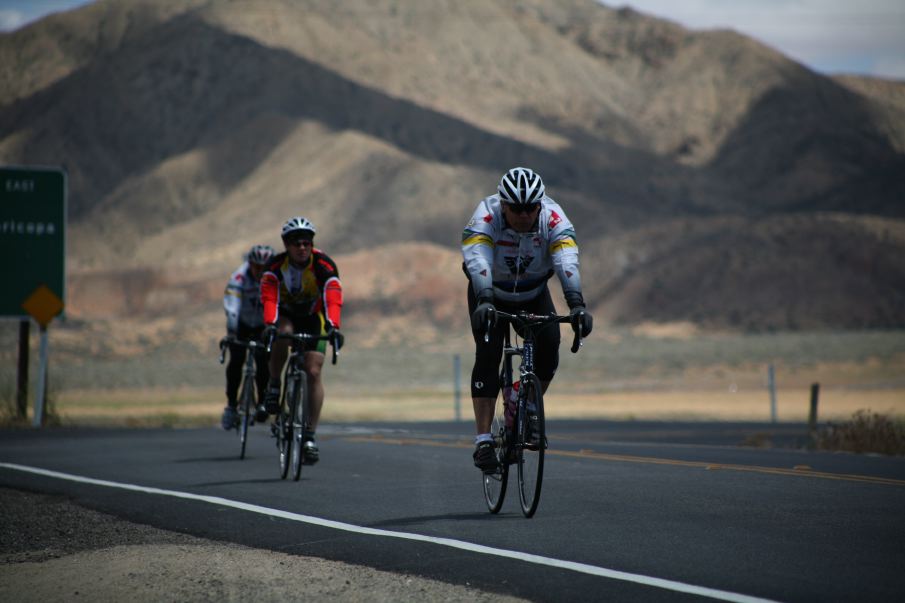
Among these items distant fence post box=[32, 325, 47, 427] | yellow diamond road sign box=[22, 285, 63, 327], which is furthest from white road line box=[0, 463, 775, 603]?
distant fence post box=[32, 325, 47, 427]

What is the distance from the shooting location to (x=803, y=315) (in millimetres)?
77000

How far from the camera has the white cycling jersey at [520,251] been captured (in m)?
8.86

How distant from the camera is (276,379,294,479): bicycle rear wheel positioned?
39.8ft

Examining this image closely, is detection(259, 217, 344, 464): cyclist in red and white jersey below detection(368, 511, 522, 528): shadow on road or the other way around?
the other way around

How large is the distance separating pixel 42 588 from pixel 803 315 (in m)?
73.5

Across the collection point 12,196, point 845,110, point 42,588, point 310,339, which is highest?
point 845,110

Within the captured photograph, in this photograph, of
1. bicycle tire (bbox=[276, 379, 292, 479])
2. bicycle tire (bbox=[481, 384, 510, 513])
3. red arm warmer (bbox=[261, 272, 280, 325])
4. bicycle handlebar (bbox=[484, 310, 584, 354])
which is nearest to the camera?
bicycle handlebar (bbox=[484, 310, 584, 354])

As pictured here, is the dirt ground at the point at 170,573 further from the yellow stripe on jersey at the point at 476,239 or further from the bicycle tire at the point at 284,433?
the bicycle tire at the point at 284,433

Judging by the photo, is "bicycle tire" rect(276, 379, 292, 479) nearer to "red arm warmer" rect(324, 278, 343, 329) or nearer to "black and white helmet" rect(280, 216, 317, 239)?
"red arm warmer" rect(324, 278, 343, 329)

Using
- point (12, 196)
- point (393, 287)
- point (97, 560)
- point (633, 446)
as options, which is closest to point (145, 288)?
point (393, 287)

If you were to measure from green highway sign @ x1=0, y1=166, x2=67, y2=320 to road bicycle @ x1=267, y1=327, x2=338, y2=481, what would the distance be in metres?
11.3

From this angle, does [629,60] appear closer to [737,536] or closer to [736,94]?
[736,94]

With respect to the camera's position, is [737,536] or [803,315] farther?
[803,315]

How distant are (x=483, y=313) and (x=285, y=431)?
434 centimetres
